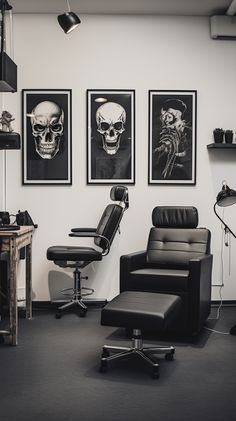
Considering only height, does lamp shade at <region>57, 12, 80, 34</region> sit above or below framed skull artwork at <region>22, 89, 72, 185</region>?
above

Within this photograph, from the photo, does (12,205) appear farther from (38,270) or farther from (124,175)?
(124,175)

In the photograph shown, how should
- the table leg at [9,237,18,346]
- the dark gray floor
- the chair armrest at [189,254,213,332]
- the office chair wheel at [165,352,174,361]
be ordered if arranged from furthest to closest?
the chair armrest at [189,254,213,332], the table leg at [9,237,18,346], the office chair wheel at [165,352,174,361], the dark gray floor

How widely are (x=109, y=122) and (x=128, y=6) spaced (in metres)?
1.25

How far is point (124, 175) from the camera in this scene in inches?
214

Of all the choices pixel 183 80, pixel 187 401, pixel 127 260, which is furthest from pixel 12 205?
pixel 187 401

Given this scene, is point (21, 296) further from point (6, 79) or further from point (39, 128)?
point (6, 79)

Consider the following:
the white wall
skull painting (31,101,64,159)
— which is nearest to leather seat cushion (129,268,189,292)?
the white wall

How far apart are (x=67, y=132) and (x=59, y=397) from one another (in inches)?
128

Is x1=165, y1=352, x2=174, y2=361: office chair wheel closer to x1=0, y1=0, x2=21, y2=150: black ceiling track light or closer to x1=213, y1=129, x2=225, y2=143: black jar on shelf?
x1=0, y1=0, x2=21, y2=150: black ceiling track light

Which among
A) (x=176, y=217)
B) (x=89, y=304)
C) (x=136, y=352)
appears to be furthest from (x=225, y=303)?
(x=136, y=352)

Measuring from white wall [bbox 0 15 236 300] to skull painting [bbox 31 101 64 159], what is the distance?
18 cm

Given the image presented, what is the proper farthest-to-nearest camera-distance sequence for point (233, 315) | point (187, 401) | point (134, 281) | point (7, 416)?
point (233, 315)
point (134, 281)
point (187, 401)
point (7, 416)

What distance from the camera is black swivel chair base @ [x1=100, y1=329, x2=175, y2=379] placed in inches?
128

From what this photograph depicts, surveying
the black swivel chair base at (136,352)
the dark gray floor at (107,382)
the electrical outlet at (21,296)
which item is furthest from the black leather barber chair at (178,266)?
the electrical outlet at (21,296)
